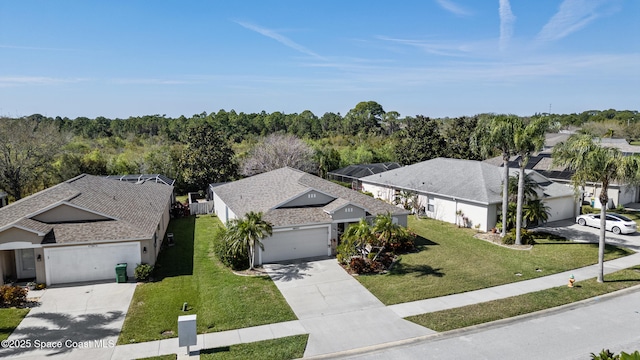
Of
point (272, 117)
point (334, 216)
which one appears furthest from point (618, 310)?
point (272, 117)

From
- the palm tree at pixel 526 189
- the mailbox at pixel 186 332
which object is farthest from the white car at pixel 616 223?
the mailbox at pixel 186 332

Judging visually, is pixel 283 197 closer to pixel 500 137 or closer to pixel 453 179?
pixel 500 137

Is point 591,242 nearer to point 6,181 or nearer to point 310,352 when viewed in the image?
point 310,352

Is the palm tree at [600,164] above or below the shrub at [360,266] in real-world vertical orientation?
above

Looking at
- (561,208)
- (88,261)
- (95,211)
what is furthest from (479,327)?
(561,208)

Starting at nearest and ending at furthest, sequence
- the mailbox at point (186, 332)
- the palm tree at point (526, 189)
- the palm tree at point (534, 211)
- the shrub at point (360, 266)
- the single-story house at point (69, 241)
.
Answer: the mailbox at point (186, 332) < the single-story house at point (69, 241) < the shrub at point (360, 266) < the palm tree at point (526, 189) < the palm tree at point (534, 211)

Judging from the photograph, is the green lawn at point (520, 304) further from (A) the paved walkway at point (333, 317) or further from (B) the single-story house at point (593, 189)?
(B) the single-story house at point (593, 189)

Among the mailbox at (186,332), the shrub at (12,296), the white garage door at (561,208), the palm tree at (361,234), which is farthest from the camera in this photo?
the white garage door at (561,208)
